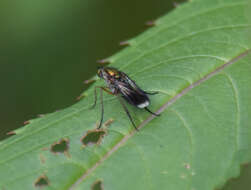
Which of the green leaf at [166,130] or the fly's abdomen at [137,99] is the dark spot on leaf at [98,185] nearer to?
the green leaf at [166,130]

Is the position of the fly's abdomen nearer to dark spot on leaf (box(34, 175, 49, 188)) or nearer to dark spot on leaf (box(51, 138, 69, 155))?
dark spot on leaf (box(51, 138, 69, 155))

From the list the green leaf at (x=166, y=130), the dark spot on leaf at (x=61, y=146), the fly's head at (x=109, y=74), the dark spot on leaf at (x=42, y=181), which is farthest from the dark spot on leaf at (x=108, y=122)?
the dark spot on leaf at (x=42, y=181)

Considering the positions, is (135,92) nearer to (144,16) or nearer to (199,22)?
(199,22)

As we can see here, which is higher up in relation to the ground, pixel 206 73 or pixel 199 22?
pixel 199 22

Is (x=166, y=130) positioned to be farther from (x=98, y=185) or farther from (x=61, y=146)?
(x=61, y=146)

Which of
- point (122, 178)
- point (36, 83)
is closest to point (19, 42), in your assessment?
point (36, 83)

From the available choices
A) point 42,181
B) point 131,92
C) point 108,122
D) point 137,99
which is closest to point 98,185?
point 42,181
